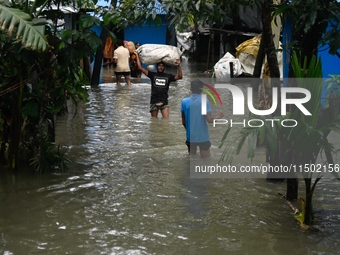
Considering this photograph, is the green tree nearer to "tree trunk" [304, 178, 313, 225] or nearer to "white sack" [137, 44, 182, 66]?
"tree trunk" [304, 178, 313, 225]

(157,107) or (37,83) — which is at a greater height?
(37,83)

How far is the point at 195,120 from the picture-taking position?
30.3ft

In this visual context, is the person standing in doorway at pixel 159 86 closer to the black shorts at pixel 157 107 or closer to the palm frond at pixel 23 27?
the black shorts at pixel 157 107

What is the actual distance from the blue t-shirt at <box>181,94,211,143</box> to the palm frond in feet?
9.82

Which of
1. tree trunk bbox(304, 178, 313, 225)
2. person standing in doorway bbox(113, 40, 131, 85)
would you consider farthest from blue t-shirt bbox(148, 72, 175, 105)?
person standing in doorway bbox(113, 40, 131, 85)

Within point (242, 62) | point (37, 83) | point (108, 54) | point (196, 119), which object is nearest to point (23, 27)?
point (37, 83)

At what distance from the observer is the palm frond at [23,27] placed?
21.6 feet

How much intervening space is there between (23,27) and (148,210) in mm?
2282

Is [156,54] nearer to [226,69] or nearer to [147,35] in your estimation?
[226,69]

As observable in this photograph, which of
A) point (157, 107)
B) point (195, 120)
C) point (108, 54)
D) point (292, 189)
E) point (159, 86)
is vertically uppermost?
point (108, 54)

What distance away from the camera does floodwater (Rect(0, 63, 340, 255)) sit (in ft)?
19.5

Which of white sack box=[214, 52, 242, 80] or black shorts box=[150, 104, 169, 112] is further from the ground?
white sack box=[214, 52, 242, 80]

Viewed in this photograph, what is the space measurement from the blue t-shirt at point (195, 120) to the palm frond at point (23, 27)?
299 cm

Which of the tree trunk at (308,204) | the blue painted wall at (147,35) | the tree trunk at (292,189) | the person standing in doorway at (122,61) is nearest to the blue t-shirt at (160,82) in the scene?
the tree trunk at (292,189)
